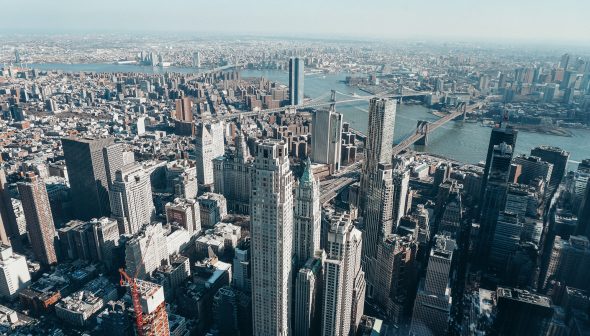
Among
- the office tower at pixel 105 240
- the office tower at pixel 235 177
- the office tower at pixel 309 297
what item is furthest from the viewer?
the office tower at pixel 235 177

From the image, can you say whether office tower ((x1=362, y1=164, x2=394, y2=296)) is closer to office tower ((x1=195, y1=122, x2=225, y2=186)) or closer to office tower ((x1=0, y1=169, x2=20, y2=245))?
office tower ((x1=195, y1=122, x2=225, y2=186))

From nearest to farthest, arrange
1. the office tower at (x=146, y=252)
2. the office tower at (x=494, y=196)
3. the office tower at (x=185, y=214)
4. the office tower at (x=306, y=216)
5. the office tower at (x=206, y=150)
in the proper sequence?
the office tower at (x=306, y=216)
the office tower at (x=146, y=252)
the office tower at (x=494, y=196)
the office tower at (x=185, y=214)
the office tower at (x=206, y=150)

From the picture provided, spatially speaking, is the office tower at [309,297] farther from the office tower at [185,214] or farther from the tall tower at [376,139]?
the office tower at [185,214]

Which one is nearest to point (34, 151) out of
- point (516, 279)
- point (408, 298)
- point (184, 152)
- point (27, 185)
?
point (184, 152)

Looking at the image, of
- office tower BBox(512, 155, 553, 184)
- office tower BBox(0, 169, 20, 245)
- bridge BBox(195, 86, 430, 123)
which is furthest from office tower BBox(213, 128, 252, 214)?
bridge BBox(195, 86, 430, 123)

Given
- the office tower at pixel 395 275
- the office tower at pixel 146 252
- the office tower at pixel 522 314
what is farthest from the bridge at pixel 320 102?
the office tower at pixel 522 314

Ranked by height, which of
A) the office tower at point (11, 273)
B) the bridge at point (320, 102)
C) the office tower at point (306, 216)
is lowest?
the office tower at point (11, 273)

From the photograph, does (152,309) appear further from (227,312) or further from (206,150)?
(206,150)
